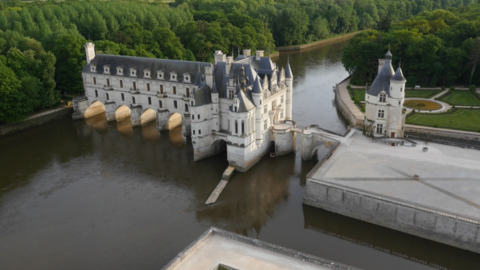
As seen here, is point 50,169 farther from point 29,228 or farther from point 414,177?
point 414,177

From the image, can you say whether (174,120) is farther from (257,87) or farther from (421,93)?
(421,93)

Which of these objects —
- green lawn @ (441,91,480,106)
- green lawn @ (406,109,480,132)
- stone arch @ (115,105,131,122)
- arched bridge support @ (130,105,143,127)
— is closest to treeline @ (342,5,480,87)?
green lawn @ (441,91,480,106)

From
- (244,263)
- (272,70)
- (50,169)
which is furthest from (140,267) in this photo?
(272,70)

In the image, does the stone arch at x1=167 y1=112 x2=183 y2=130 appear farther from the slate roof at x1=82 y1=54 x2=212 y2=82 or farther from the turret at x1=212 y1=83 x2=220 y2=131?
the turret at x1=212 y1=83 x2=220 y2=131

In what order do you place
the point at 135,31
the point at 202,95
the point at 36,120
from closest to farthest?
the point at 202,95
the point at 36,120
the point at 135,31

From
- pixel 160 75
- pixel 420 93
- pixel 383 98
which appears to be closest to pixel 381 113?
pixel 383 98

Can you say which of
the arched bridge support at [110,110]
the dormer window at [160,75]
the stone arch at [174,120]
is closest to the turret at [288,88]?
the stone arch at [174,120]
